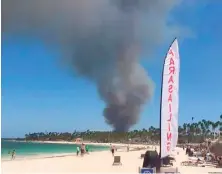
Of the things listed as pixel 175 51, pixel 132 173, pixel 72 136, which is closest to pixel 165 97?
pixel 175 51

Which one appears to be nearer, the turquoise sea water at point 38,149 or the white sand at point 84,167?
the white sand at point 84,167

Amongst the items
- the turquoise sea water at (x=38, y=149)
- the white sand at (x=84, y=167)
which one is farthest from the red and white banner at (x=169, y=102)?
the turquoise sea water at (x=38, y=149)

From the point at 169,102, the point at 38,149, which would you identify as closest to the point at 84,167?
the point at 169,102

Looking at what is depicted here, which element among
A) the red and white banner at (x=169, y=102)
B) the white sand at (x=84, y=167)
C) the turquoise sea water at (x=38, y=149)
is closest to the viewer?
the red and white banner at (x=169, y=102)

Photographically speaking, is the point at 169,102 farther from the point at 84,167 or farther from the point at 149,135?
the point at 149,135

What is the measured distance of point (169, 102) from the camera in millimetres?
8344

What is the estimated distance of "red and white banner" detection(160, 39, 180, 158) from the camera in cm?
833

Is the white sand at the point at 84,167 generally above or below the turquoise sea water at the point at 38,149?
below

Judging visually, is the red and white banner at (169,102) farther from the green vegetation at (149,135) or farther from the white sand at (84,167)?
the green vegetation at (149,135)

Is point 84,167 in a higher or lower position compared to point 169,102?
lower

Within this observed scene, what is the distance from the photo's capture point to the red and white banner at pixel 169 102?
27.3 feet

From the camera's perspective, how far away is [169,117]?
835 cm

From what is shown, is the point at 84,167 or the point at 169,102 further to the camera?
the point at 84,167

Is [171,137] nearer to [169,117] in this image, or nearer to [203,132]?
[169,117]
